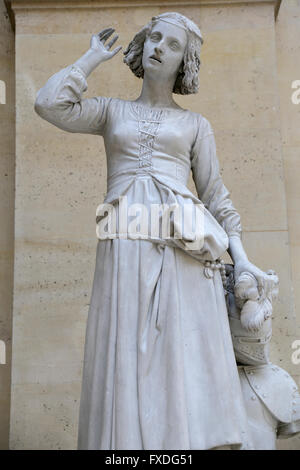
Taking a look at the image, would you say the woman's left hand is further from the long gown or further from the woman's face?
the woman's face

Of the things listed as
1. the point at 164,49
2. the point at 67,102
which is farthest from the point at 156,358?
the point at 164,49

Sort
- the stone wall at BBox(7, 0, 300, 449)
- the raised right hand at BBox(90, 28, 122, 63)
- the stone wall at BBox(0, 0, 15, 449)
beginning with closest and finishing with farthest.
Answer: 1. the raised right hand at BBox(90, 28, 122, 63)
2. the stone wall at BBox(7, 0, 300, 449)
3. the stone wall at BBox(0, 0, 15, 449)

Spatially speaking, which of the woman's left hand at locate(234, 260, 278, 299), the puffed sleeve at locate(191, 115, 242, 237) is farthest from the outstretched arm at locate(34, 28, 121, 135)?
the woman's left hand at locate(234, 260, 278, 299)

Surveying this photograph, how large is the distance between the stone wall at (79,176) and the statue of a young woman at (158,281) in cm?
224

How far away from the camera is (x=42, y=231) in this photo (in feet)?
25.6

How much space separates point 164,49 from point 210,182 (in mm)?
742

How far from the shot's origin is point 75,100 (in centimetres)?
533

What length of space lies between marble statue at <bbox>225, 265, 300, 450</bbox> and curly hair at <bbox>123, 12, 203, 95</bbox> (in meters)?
1.01

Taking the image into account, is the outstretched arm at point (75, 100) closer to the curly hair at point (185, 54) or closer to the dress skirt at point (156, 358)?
the curly hair at point (185, 54)

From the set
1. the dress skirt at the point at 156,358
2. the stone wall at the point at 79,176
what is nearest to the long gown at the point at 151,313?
the dress skirt at the point at 156,358

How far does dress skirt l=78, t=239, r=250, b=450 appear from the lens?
4.83 m

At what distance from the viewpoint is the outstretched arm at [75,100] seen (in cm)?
527
